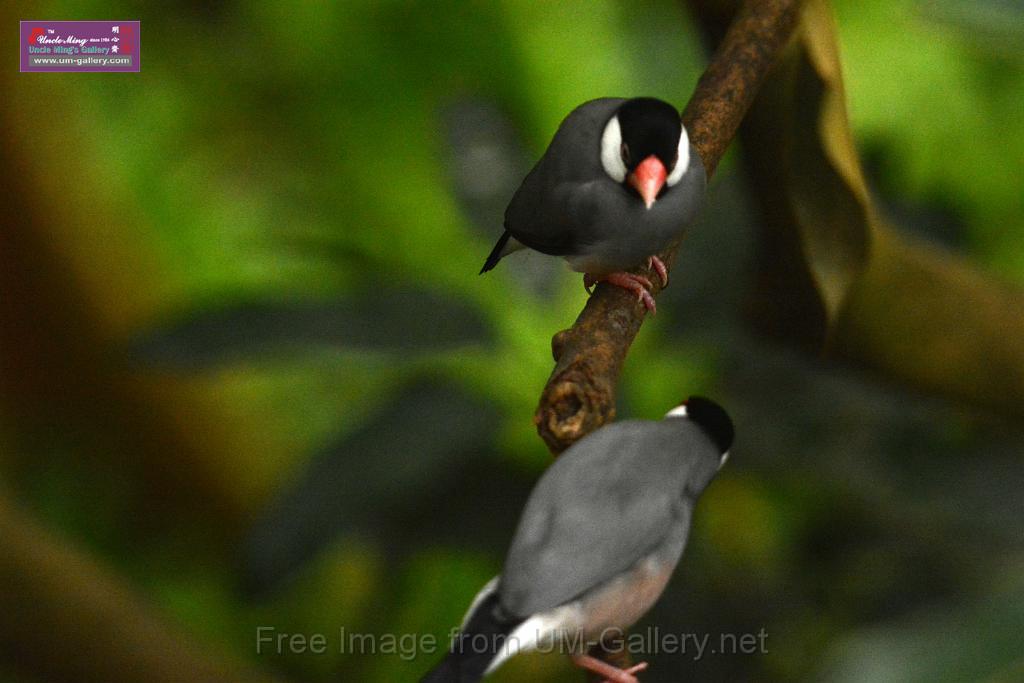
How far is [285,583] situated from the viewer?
118cm

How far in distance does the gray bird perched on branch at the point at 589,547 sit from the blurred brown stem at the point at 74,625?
0.83 meters

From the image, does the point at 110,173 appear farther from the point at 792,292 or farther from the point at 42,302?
the point at 792,292

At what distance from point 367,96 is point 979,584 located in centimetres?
111

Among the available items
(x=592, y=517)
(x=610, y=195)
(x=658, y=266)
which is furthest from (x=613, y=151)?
(x=592, y=517)

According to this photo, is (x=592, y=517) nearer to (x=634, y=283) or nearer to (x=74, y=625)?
(x=634, y=283)

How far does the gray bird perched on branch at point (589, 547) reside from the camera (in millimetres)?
538

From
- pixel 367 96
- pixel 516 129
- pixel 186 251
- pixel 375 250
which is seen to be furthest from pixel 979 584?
pixel 186 251

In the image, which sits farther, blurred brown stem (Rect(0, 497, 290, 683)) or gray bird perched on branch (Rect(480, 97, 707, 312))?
blurred brown stem (Rect(0, 497, 290, 683))

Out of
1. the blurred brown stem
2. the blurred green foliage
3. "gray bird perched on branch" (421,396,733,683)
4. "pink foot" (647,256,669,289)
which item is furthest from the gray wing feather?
the blurred brown stem

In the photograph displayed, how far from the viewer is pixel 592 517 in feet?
1.82

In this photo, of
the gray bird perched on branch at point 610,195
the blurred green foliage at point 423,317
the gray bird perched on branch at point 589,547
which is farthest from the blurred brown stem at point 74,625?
the gray bird perched on branch at point 589,547

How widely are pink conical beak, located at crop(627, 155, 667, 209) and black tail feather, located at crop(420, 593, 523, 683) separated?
15.3 inches

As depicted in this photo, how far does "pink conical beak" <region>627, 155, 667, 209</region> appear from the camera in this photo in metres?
0.83

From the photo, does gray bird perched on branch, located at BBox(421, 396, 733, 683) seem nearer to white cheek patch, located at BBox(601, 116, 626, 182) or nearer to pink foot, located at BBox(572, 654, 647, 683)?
pink foot, located at BBox(572, 654, 647, 683)
